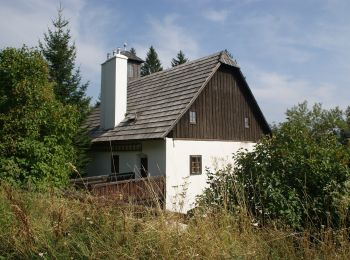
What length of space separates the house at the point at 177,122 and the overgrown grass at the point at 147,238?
33.2 ft

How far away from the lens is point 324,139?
22.6 ft

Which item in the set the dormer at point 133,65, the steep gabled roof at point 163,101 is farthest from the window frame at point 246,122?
the dormer at point 133,65

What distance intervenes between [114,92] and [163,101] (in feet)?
9.26

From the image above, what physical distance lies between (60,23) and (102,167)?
354 inches

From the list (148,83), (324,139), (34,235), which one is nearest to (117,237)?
(34,235)

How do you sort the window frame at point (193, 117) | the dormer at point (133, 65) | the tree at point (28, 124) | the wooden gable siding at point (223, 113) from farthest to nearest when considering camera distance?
1. the dormer at point (133, 65)
2. the wooden gable siding at point (223, 113)
3. the window frame at point (193, 117)
4. the tree at point (28, 124)

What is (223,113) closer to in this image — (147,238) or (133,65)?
(133,65)

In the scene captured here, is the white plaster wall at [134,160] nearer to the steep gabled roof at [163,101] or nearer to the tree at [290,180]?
the steep gabled roof at [163,101]

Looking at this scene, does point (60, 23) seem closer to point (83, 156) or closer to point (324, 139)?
point (83, 156)

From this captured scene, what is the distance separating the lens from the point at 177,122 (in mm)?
15750

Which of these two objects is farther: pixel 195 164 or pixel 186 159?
pixel 195 164

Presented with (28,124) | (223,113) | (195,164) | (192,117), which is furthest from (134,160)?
(28,124)

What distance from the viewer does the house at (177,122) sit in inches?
626

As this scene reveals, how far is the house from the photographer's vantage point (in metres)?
15.9
